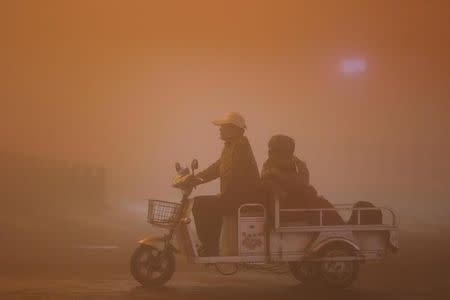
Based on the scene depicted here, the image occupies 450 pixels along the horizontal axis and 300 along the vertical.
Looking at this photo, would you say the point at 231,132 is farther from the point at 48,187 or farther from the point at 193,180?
the point at 48,187

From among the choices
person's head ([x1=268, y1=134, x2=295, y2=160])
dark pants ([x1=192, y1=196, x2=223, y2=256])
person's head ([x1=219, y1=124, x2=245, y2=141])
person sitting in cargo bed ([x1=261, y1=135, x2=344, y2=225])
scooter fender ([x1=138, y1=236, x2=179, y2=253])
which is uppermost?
person's head ([x1=219, y1=124, x2=245, y2=141])

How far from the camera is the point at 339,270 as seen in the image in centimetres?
1062

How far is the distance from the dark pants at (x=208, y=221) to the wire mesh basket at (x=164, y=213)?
0.92 feet

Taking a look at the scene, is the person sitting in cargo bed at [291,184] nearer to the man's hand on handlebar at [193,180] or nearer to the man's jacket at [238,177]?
the man's jacket at [238,177]

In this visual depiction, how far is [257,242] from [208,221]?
24.8 inches

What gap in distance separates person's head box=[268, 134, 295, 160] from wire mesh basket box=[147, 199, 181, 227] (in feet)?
4.38

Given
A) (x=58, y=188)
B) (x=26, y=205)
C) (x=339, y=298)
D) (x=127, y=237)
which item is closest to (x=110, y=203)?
(x=58, y=188)

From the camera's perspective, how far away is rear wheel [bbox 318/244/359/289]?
34.8 feet

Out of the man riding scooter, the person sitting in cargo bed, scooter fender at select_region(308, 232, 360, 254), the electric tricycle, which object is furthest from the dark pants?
scooter fender at select_region(308, 232, 360, 254)

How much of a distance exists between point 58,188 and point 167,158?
14919 mm

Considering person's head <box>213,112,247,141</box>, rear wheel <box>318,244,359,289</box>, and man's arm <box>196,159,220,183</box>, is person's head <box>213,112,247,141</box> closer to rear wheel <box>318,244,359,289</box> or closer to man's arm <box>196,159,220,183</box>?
man's arm <box>196,159,220,183</box>

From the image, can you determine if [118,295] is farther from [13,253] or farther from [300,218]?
[13,253]

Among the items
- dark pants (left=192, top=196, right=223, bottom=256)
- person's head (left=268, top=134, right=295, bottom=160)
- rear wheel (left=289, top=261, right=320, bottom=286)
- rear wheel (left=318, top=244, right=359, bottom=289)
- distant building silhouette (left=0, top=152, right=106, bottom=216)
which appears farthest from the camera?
distant building silhouette (left=0, top=152, right=106, bottom=216)

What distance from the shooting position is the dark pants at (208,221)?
10.3 metres
